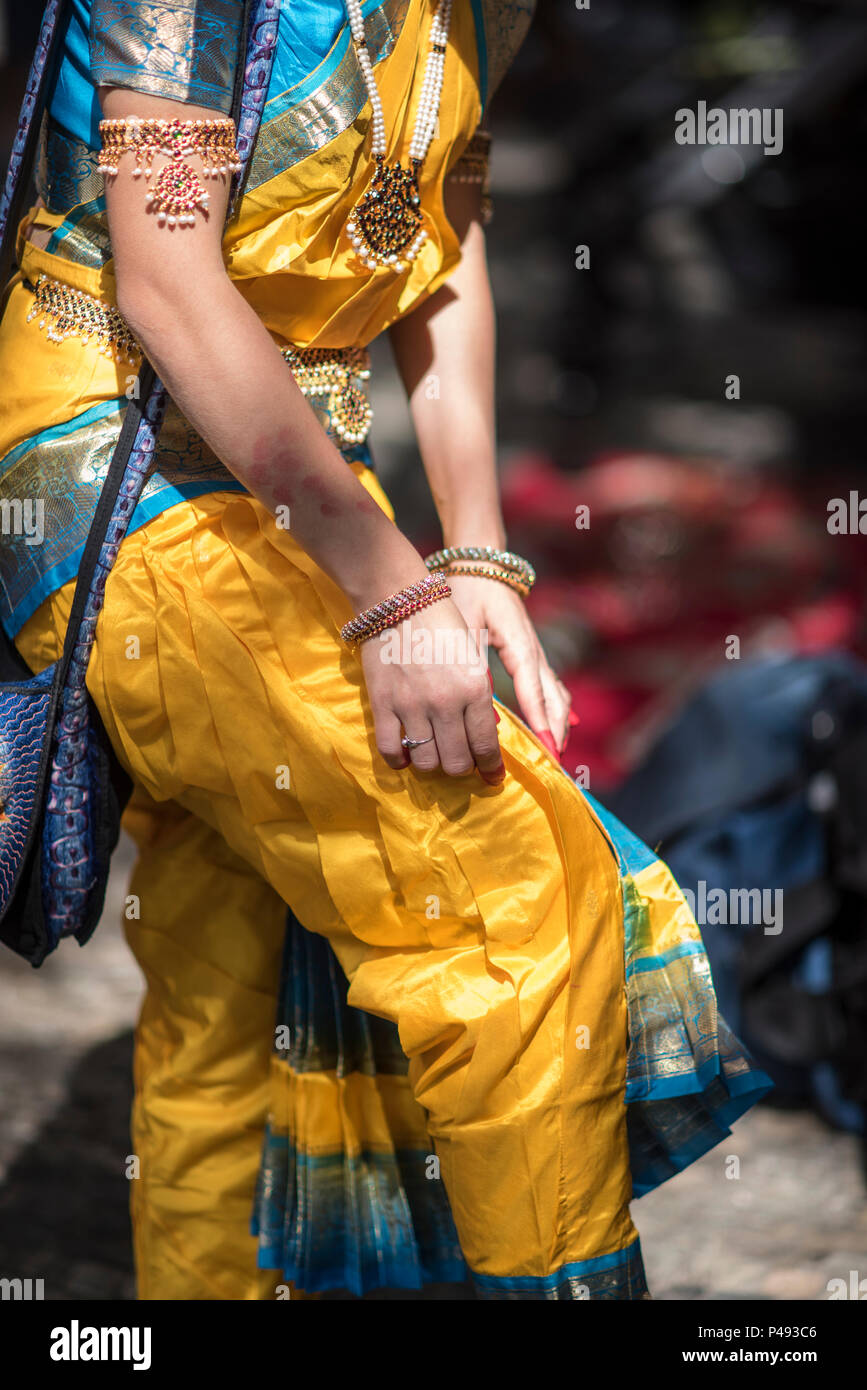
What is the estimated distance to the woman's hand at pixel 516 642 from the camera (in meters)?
1.29

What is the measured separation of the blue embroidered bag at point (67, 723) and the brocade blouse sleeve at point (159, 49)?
3 cm

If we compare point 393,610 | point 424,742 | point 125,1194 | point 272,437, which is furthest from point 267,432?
point 125,1194

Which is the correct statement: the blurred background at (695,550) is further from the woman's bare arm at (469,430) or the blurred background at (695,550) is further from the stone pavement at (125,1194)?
the woman's bare arm at (469,430)

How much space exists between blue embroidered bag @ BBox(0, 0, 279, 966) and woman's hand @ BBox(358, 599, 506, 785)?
0.25 meters

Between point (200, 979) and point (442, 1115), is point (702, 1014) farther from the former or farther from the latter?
point (200, 979)

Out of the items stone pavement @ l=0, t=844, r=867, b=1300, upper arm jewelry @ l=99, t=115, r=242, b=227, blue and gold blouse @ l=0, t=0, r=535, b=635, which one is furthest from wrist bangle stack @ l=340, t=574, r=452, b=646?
stone pavement @ l=0, t=844, r=867, b=1300

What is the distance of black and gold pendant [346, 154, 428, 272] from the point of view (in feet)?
3.52

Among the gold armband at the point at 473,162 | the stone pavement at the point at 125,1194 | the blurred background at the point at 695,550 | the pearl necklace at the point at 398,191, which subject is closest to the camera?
the pearl necklace at the point at 398,191

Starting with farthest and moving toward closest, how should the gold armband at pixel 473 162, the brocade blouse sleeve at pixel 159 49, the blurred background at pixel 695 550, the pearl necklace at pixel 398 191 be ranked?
the blurred background at pixel 695 550 → the gold armband at pixel 473 162 → the pearl necklace at pixel 398 191 → the brocade blouse sleeve at pixel 159 49

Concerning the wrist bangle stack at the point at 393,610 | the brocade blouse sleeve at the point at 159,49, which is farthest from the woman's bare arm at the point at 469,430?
the brocade blouse sleeve at the point at 159,49

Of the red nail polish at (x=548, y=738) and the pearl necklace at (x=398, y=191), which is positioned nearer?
the pearl necklace at (x=398, y=191)

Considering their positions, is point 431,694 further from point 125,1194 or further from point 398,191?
point 125,1194

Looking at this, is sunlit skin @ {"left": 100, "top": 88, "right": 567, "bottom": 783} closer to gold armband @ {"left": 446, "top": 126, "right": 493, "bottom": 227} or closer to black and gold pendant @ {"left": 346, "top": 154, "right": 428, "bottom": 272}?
black and gold pendant @ {"left": 346, "top": 154, "right": 428, "bottom": 272}
